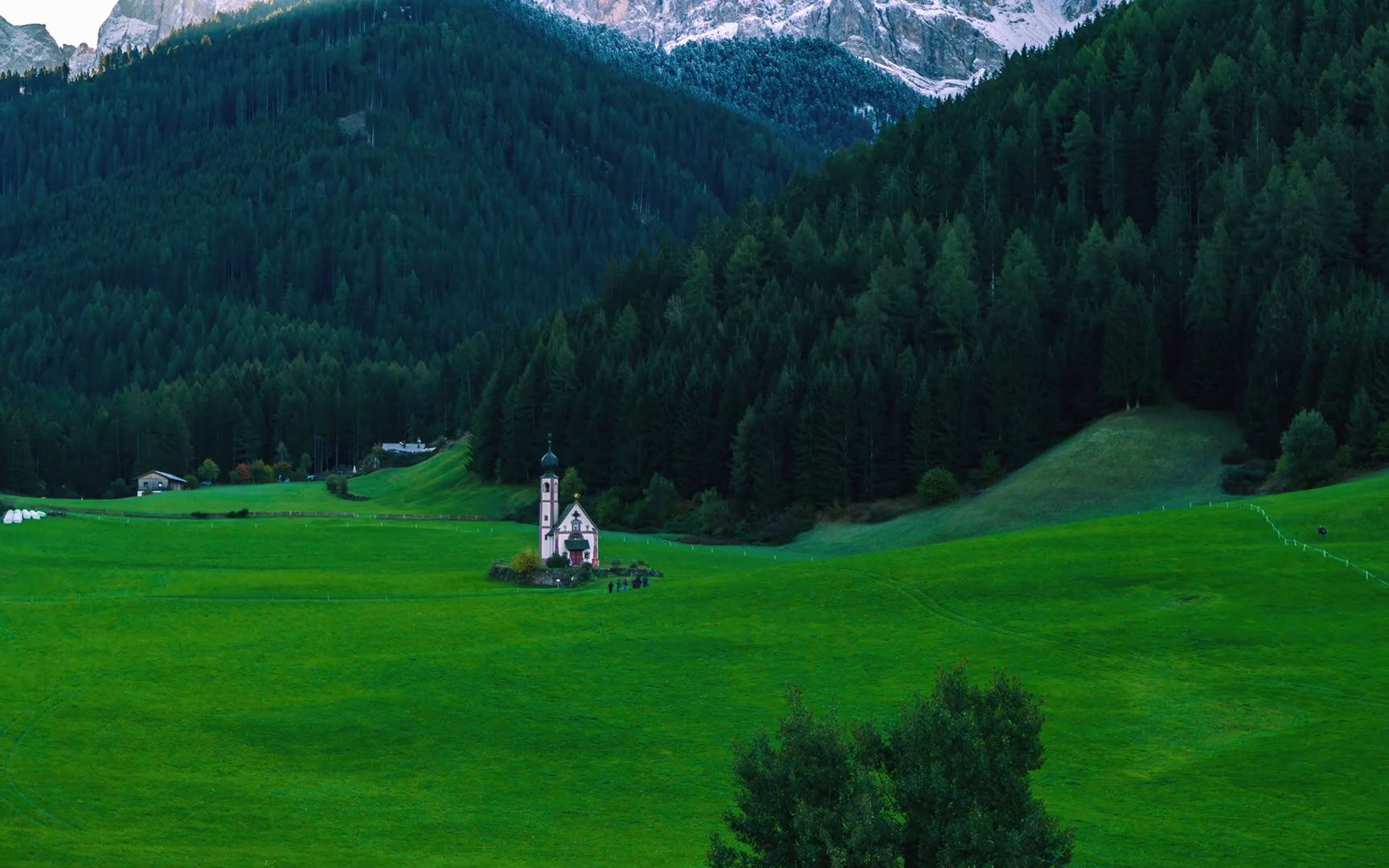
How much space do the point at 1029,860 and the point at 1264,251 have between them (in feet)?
373

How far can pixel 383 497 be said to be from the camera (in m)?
173

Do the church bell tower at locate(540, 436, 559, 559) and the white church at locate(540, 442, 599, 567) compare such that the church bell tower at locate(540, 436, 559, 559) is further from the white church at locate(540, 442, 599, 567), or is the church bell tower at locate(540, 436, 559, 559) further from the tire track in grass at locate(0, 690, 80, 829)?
the tire track in grass at locate(0, 690, 80, 829)

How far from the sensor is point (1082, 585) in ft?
256

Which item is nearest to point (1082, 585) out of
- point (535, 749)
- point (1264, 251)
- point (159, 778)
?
point (535, 749)

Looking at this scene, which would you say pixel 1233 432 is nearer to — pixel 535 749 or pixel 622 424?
pixel 622 424

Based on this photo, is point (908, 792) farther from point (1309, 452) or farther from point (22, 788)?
point (1309, 452)

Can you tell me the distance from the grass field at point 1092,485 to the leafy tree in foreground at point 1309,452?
5088 millimetres

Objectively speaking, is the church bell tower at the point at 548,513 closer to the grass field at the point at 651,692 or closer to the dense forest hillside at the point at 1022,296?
the grass field at the point at 651,692

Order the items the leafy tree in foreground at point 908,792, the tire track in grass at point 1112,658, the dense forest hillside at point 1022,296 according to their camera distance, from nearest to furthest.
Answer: the leafy tree in foreground at point 908,792 < the tire track in grass at point 1112,658 < the dense forest hillside at point 1022,296

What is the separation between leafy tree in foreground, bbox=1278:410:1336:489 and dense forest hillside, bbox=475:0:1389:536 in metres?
3.05

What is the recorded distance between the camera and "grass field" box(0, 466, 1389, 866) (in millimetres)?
49156

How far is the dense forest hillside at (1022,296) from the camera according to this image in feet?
420

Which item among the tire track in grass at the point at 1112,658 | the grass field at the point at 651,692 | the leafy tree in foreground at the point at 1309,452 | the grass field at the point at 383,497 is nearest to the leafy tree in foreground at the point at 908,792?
the grass field at the point at 651,692

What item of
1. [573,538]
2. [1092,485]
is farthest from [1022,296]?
[573,538]
